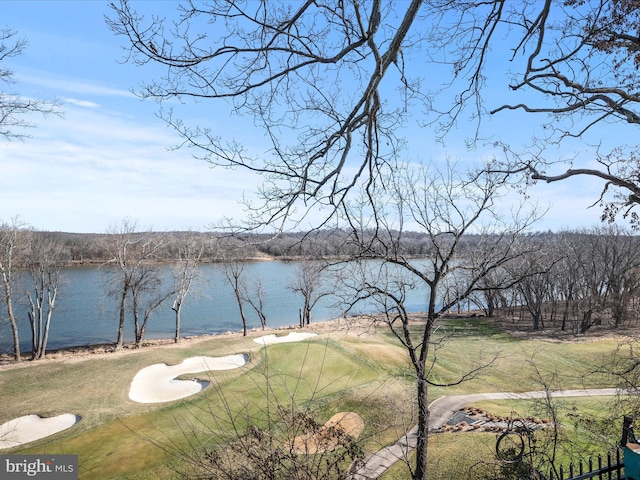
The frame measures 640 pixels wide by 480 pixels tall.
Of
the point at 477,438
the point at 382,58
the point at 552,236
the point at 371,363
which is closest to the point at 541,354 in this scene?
the point at 371,363

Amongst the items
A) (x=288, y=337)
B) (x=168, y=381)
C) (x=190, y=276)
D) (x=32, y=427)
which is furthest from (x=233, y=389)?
(x=190, y=276)

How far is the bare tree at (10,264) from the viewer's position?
2120 centimetres

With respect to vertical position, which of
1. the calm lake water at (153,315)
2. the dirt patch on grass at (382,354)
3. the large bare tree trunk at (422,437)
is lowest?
the calm lake water at (153,315)

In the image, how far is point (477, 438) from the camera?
991 cm

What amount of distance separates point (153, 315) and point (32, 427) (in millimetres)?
22895

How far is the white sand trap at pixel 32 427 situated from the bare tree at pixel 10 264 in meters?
11.7

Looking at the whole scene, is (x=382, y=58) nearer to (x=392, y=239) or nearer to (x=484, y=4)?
(x=484, y=4)

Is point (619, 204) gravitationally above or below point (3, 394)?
above

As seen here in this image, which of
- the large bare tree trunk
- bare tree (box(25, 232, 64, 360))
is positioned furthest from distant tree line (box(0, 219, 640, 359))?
the large bare tree trunk

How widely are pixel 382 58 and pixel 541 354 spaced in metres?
21.5

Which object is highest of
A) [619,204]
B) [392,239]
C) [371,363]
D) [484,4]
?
[484,4]

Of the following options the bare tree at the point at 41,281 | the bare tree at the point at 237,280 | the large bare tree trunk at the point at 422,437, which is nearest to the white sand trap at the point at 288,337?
the bare tree at the point at 237,280

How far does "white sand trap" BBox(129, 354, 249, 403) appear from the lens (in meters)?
13.6

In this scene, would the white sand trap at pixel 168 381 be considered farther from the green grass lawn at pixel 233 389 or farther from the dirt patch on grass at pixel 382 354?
the dirt patch on grass at pixel 382 354
